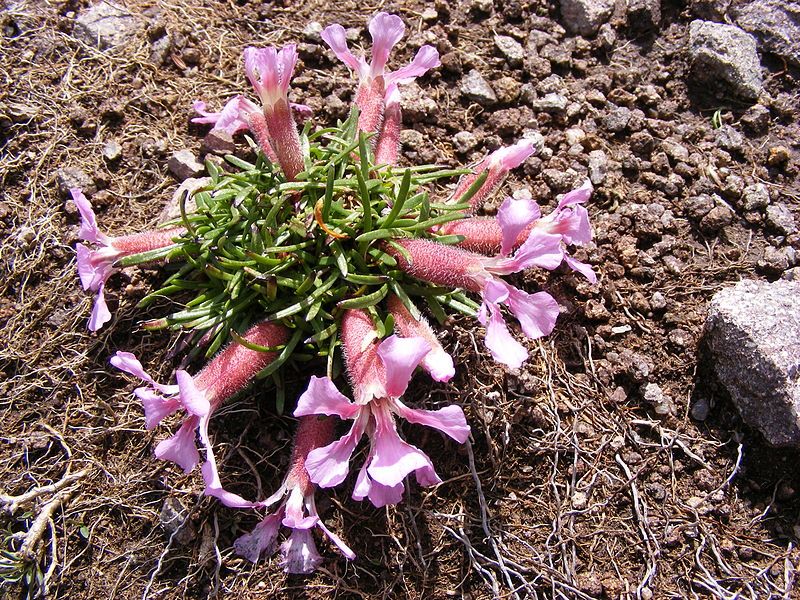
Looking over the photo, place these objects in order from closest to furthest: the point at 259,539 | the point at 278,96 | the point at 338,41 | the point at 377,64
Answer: the point at 259,539
the point at 278,96
the point at 338,41
the point at 377,64

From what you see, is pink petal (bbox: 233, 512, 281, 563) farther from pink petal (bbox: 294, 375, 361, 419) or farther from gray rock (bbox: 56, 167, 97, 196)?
gray rock (bbox: 56, 167, 97, 196)

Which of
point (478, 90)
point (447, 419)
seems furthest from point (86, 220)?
point (478, 90)

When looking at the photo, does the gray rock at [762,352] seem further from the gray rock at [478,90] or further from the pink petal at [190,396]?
the pink petal at [190,396]

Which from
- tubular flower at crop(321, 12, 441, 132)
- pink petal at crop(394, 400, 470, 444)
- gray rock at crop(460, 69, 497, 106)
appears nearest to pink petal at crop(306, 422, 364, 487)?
pink petal at crop(394, 400, 470, 444)

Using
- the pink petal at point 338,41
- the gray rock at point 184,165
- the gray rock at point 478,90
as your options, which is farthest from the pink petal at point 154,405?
the gray rock at point 478,90

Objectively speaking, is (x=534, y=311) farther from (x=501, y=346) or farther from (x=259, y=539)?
(x=259, y=539)

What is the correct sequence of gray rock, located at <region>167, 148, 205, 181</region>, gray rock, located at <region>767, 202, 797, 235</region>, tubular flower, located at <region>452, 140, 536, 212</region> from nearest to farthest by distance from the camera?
tubular flower, located at <region>452, 140, 536, 212</region> → gray rock, located at <region>767, 202, 797, 235</region> → gray rock, located at <region>167, 148, 205, 181</region>
